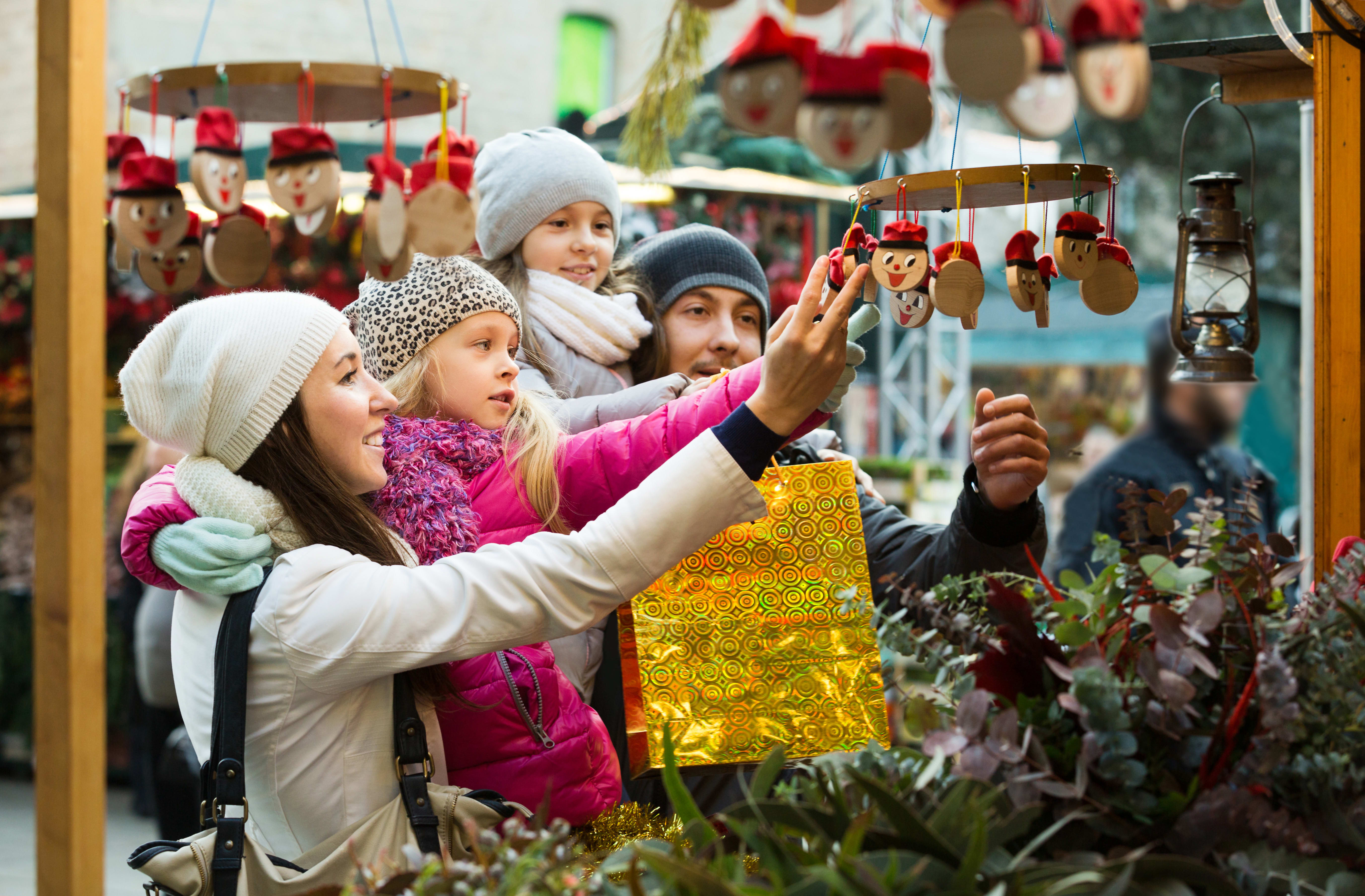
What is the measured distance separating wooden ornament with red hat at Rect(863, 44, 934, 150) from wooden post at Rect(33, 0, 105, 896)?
0.77m

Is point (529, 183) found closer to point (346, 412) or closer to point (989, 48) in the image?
point (346, 412)

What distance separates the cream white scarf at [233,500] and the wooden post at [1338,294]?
5.03ft

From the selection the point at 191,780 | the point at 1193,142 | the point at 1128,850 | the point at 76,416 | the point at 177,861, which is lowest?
the point at 191,780

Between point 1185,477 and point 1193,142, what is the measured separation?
32.5 ft

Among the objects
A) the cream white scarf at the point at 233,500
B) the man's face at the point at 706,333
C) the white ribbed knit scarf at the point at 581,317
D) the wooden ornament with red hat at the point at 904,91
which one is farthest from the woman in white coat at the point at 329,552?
the man's face at the point at 706,333

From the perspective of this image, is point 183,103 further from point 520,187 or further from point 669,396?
point 669,396

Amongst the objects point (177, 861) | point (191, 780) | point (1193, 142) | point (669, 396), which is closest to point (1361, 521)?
point (669, 396)

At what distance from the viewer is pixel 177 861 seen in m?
1.41

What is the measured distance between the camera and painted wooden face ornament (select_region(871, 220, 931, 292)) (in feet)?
5.17

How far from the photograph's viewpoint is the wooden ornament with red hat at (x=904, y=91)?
104cm

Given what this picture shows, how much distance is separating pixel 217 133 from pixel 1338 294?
1.67 m

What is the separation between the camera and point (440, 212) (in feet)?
4.63

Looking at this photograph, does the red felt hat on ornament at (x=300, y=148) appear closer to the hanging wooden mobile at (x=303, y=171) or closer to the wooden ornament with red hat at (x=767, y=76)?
the hanging wooden mobile at (x=303, y=171)

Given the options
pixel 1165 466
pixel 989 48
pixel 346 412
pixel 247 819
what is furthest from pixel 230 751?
pixel 1165 466
